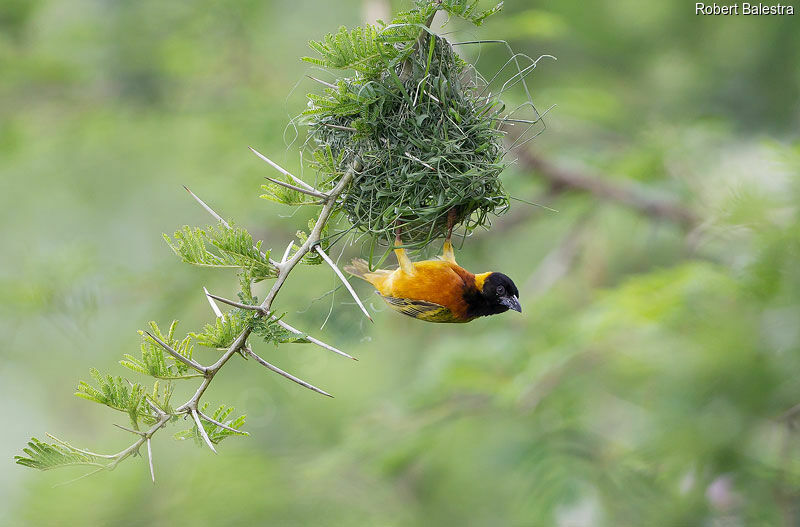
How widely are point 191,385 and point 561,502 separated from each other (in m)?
7.46

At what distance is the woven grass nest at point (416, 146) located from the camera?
262 cm

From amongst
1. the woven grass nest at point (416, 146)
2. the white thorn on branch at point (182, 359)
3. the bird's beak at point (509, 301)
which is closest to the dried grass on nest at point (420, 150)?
the woven grass nest at point (416, 146)

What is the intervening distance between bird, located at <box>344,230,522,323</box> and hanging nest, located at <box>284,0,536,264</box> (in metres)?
0.28

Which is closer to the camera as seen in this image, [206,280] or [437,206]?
[437,206]

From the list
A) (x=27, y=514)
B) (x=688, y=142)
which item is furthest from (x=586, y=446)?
(x=27, y=514)

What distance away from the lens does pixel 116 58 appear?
29.6ft

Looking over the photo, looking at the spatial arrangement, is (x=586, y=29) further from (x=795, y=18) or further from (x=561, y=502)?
(x=561, y=502)

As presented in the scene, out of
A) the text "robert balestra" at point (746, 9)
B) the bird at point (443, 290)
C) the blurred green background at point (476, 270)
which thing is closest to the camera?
the bird at point (443, 290)

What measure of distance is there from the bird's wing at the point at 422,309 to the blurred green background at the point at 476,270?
496 mm

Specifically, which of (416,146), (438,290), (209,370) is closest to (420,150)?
(416,146)

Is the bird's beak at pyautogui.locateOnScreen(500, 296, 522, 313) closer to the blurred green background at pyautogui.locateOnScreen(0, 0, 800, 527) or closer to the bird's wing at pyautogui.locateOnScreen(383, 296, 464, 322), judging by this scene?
the bird's wing at pyautogui.locateOnScreen(383, 296, 464, 322)

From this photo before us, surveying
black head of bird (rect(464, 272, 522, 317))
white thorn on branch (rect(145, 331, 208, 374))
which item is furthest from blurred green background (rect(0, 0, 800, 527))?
white thorn on branch (rect(145, 331, 208, 374))

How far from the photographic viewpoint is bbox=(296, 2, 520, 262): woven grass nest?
2.62 m

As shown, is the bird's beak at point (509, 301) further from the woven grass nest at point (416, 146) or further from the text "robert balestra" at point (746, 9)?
the text "robert balestra" at point (746, 9)
